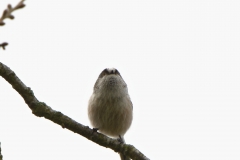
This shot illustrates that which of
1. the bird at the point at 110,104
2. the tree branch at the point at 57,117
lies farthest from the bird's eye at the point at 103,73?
the tree branch at the point at 57,117

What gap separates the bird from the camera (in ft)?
17.7

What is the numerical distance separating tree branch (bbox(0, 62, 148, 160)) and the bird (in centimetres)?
123

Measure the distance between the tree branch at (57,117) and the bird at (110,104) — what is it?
1.23m

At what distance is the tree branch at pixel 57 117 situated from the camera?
334 cm

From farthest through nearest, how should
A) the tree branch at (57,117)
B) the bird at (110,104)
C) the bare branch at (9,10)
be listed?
the bird at (110,104)
the tree branch at (57,117)
the bare branch at (9,10)

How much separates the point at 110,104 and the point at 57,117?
5.67 ft

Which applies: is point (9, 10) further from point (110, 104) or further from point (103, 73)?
point (103, 73)

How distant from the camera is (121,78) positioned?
5629 mm

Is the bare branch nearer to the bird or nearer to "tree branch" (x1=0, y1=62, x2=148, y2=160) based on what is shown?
"tree branch" (x1=0, y1=62, x2=148, y2=160)

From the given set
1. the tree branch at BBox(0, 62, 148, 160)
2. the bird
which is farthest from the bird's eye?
the tree branch at BBox(0, 62, 148, 160)

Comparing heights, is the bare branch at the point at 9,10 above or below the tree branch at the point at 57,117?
below

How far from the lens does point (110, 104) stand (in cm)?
539

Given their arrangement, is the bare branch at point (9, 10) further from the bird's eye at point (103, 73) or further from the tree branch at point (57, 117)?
the bird's eye at point (103, 73)

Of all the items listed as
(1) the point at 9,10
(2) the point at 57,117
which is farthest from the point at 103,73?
(1) the point at 9,10
